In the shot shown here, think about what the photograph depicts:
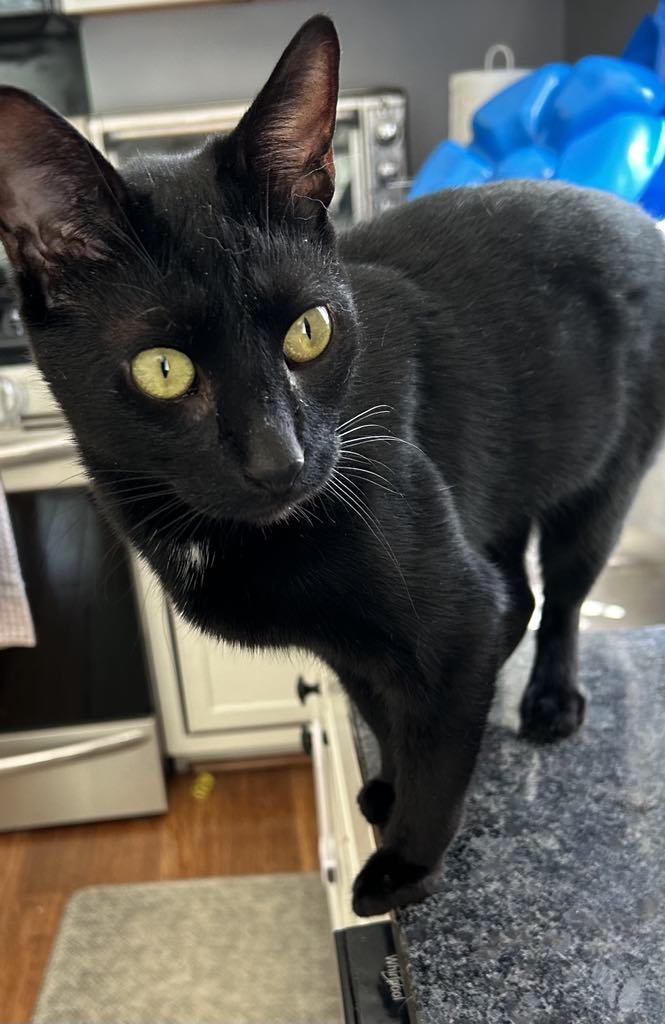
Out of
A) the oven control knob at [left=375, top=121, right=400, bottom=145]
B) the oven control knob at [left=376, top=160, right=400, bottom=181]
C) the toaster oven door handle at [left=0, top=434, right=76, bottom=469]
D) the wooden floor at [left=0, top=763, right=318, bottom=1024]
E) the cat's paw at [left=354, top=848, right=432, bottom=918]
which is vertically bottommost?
the wooden floor at [left=0, top=763, right=318, bottom=1024]

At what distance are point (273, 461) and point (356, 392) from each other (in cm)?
16

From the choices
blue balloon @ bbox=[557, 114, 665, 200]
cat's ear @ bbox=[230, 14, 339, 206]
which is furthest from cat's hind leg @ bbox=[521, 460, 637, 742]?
cat's ear @ bbox=[230, 14, 339, 206]

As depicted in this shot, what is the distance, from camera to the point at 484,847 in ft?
2.39

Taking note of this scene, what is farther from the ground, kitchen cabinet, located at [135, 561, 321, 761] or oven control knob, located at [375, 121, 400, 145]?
oven control knob, located at [375, 121, 400, 145]

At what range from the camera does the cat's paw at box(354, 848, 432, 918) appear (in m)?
0.68

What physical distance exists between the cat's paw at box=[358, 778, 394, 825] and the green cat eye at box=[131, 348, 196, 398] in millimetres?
451

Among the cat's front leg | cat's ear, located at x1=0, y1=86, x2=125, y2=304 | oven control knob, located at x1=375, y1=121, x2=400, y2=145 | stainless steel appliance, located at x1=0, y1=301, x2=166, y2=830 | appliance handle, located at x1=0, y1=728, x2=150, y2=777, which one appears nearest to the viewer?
cat's ear, located at x1=0, y1=86, x2=125, y2=304

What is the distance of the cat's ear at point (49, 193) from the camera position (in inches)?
19.1

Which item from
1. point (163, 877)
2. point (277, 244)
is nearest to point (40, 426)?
point (163, 877)

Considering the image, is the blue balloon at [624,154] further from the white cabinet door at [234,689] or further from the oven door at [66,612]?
the white cabinet door at [234,689]

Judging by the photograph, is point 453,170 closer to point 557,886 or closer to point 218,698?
point 557,886

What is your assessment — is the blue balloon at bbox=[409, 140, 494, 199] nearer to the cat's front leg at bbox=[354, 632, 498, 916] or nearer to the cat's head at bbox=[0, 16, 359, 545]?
the cat's head at bbox=[0, 16, 359, 545]

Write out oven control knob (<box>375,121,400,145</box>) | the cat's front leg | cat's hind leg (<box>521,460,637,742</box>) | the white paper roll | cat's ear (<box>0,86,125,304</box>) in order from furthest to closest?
oven control knob (<box>375,121,400,145</box>)
the white paper roll
cat's hind leg (<box>521,460,637,742</box>)
the cat's front leg
cat's ear (<box>0,86,125,304</box>)

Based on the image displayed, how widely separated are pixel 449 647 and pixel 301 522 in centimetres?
15
